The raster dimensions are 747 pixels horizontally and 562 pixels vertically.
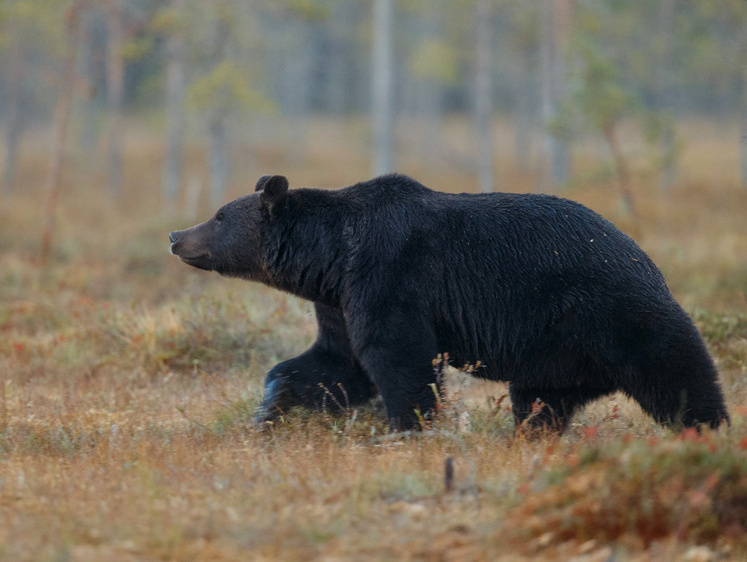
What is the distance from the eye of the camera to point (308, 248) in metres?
5.91

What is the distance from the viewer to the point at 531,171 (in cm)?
3438

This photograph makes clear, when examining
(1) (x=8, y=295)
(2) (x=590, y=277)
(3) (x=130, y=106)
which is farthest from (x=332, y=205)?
(3) (x=130, y=106)

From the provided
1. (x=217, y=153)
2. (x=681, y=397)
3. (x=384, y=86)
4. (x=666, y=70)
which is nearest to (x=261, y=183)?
(x=681, y=397)

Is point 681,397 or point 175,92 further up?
point 175,92

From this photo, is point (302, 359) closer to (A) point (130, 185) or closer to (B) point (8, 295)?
(B) point (8, 295)

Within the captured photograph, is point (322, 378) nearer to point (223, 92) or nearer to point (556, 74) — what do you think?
point (223, 92)

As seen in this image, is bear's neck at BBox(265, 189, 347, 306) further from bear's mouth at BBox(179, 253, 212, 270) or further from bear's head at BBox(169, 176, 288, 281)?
bear's mouth at BBox(179, 253, 212, 270)

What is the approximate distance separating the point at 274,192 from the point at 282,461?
206cm

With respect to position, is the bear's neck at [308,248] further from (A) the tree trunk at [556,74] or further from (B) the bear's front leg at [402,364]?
(A) the tree trunk at [556,74]

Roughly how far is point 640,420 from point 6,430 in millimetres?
4637

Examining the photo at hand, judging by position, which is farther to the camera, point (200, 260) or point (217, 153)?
point (217, 153)

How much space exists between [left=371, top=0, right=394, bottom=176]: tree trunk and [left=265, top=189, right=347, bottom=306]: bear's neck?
13795 mm

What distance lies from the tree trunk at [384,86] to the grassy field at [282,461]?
9.55 m

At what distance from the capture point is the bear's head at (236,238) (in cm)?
615
